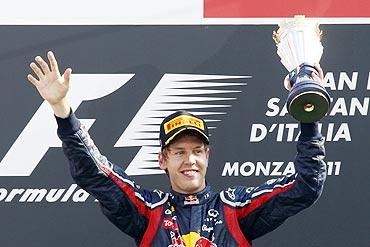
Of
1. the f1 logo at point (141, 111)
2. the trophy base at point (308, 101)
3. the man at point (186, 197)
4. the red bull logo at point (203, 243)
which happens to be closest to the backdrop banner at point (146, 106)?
the f1 logo at point (141, 111)

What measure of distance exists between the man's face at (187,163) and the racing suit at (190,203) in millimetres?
35

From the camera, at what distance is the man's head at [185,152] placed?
2.68 meters

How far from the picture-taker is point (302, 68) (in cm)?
255

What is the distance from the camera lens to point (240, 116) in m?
3.38

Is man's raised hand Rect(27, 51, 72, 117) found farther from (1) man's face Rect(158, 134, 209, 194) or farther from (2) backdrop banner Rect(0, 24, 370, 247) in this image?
(2) backdrop banner Rect(0, 24, 370, 247)

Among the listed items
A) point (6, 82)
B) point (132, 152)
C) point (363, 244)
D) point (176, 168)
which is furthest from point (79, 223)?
point (363, 244)

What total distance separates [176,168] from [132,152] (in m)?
0.70

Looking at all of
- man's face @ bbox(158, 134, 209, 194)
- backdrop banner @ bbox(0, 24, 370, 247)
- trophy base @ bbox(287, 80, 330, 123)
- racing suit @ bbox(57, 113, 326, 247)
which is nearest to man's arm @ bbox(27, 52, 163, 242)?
racing suit @ bbox(57, 113, 326, 247)

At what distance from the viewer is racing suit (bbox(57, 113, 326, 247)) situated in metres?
2.56

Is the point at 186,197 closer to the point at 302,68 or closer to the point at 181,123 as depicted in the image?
the point at 181,123

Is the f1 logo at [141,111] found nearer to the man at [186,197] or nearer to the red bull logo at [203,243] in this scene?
the man at [186,197]

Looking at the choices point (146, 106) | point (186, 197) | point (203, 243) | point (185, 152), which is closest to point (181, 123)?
point (185, 152)

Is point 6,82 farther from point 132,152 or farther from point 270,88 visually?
point 270,88

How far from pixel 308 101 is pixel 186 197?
505mm
